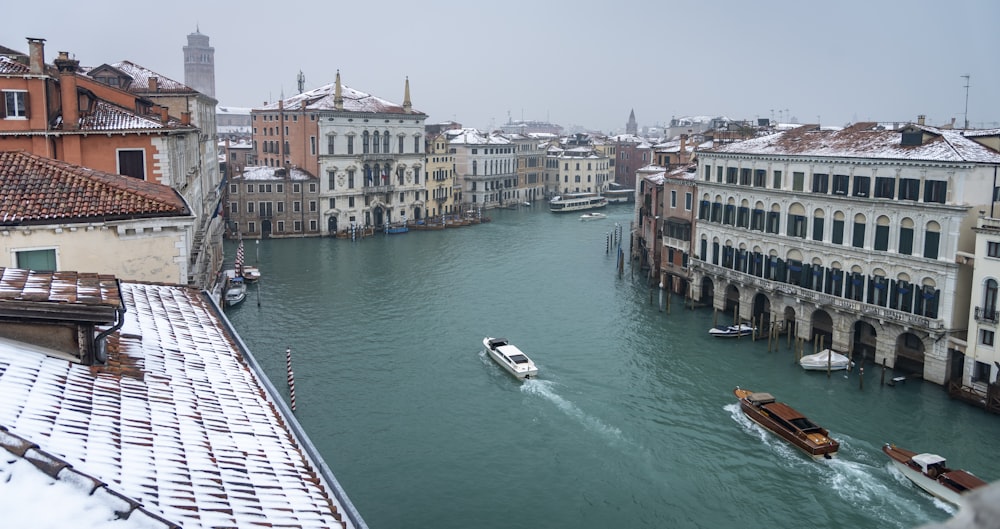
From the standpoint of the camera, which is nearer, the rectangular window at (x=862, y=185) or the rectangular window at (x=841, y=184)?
the rectangular window at (x=862, y=185)

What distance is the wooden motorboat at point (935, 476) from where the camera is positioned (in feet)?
63.1

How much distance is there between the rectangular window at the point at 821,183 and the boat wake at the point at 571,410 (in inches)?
544

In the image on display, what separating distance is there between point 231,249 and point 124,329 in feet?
157

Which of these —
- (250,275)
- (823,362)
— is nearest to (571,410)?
(823,362)

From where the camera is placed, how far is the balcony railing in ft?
83.0

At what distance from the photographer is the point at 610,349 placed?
32.1 metres

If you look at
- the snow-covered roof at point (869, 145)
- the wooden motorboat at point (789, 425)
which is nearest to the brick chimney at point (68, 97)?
the wooden motorboat at point (789, 425)

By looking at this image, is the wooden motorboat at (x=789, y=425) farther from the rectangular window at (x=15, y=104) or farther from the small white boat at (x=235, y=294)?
the small white boat at (x=235, y=294)

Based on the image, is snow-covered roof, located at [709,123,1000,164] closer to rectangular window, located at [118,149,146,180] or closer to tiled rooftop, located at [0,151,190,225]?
rectangular window, located at [118,149,146,180]

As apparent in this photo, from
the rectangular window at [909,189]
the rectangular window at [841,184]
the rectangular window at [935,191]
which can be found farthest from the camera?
the rectangular window at [841,184]

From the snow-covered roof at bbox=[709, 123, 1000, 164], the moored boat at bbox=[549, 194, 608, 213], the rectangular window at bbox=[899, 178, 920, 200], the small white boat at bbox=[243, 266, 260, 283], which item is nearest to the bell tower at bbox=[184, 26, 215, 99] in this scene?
the moored boat at bbox=[549, 194, 608, 213]

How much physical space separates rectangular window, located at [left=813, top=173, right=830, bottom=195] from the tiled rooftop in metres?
25.4

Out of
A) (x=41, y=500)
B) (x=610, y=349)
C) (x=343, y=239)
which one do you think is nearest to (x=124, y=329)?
(x=41, y=500)

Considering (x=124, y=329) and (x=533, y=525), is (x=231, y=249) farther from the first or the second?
(x=124, y=329)
